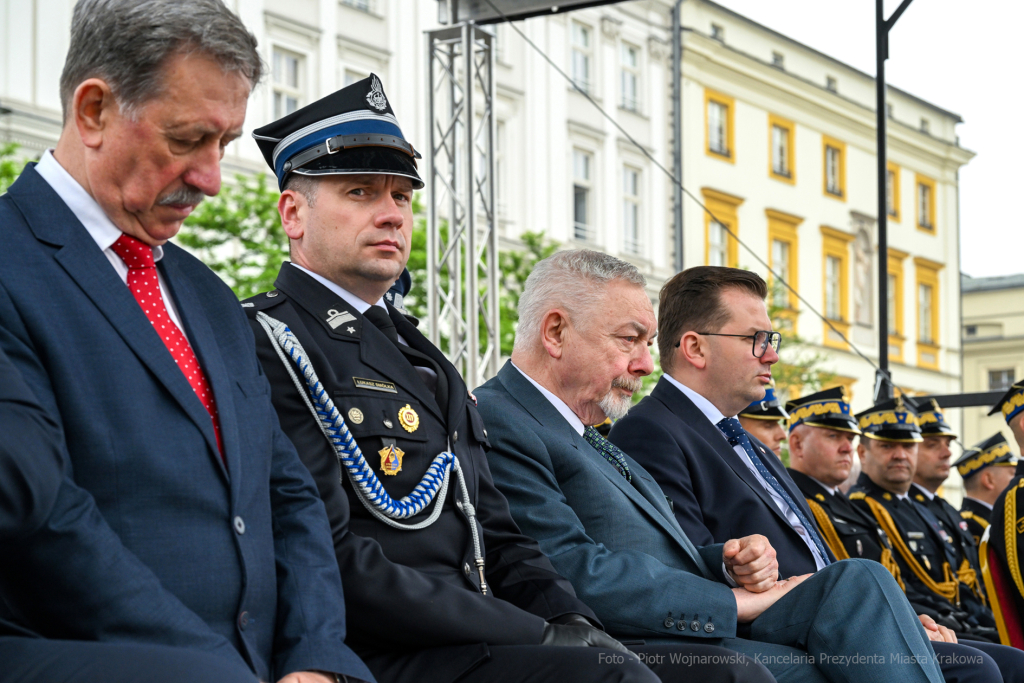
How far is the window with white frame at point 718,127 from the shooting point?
25.7m

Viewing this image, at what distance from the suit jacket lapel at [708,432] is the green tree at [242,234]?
1026 cm

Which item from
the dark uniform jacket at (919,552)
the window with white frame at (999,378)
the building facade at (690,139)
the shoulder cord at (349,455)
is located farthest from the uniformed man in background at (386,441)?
the window with white frame at (999,378)

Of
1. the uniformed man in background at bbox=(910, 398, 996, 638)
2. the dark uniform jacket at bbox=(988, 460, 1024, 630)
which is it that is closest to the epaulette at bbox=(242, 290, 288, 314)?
the dark uniform jacket at bbox=(988, 460, 1024, 630)

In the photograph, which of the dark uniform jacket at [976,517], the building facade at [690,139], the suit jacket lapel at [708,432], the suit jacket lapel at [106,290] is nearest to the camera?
the suit jacket lapel at [106,290]

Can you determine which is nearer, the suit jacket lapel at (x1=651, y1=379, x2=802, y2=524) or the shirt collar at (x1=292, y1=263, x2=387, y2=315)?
the shirt collar at (x1=292, y1=263, x2=387, y2=315)

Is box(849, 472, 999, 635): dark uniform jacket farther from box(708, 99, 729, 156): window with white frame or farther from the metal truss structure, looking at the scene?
box(708, 99, 729, 156): window with white frame

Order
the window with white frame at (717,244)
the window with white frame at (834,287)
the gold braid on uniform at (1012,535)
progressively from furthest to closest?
the window with white frame at (834,287) < the window with white frame at (717,244) < the gold braid on uniform at (1012,535)

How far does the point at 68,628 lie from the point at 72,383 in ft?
1.11

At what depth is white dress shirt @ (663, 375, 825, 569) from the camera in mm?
3895

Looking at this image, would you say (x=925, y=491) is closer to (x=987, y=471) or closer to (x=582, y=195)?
(x=987, y=471)

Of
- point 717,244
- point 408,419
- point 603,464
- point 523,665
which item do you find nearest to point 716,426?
point 603,464

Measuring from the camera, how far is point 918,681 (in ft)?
9.68

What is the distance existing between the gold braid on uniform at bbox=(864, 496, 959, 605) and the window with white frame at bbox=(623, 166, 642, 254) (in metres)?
16.2

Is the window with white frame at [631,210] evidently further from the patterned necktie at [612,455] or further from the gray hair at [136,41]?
the gray hair at [136,41]
